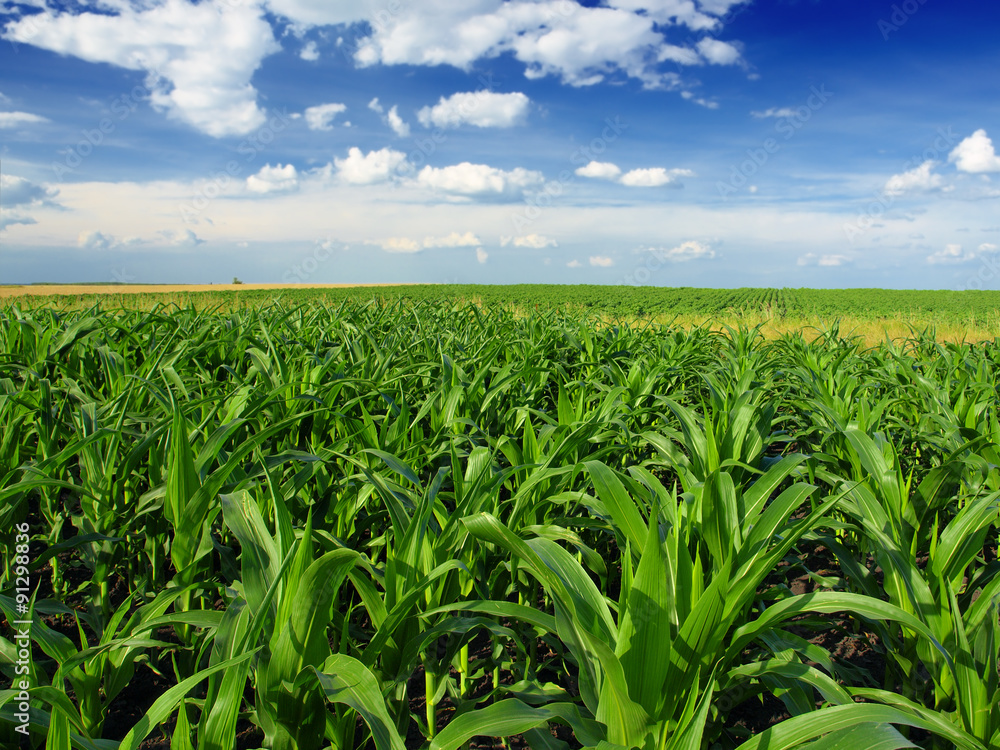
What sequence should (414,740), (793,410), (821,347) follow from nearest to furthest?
(414,740) → (793,410) → (821,347)

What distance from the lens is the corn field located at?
3.14 ft

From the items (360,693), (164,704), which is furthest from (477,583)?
(164,704)

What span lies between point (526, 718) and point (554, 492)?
0.93 meters

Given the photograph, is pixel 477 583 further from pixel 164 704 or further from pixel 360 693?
pixel 164 704

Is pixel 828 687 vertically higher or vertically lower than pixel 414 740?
higher

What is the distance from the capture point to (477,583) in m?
1.52

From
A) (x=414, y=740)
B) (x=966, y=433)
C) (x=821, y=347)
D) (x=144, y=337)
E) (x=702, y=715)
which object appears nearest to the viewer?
(x=702, y=715)

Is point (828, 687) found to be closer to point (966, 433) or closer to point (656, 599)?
point (656, 599)

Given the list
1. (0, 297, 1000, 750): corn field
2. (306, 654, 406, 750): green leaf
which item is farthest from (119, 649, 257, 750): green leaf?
(306, 654, 406, 750): green leaf

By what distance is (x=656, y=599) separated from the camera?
95 centimetres

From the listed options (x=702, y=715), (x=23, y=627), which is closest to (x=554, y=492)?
(x=702, y=715)

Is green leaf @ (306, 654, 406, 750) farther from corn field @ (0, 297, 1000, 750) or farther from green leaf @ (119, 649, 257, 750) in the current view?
green leaf @ (119, 649, 257, 750)

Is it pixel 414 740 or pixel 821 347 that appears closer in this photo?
pixel 414 740

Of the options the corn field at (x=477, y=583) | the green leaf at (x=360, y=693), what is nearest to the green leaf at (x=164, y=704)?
the corn field at (x=477, y=583)
